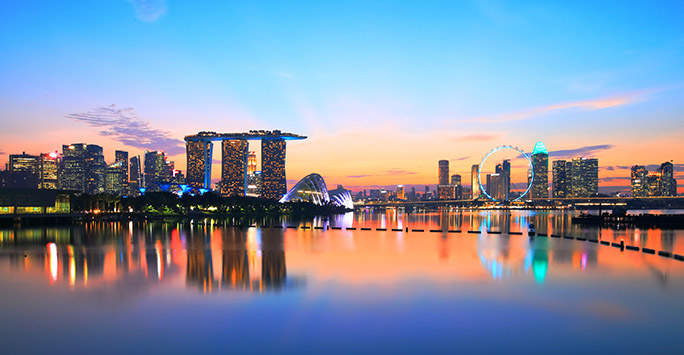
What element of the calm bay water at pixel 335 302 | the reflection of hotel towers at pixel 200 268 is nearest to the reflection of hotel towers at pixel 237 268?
the reflection of hotel towers at pixel 200 268

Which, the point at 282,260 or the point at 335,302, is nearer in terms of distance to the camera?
the point at 335,302

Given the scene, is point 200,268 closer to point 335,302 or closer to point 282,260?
point 282,260

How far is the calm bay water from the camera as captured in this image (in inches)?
766

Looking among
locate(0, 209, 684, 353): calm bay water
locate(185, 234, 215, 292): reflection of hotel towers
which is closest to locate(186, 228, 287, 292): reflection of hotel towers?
locate(185, 234, 215, 292): reflection of hotel towers

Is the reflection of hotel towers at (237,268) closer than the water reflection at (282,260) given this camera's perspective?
Yes

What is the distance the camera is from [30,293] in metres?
28.4

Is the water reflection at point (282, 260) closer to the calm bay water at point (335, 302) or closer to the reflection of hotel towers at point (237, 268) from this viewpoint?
the reflection of hotel towers at point (237, 268)

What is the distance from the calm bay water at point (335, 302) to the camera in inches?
766

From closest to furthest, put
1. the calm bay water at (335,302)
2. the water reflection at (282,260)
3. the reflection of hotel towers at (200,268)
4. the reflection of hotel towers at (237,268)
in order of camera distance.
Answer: the calm bay water at (335,302) < the reflection of hotel towers at (237,268) < the reflection of hotel towers at (200,268) < the water reflection at (282,260)

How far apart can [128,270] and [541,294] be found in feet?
86.8

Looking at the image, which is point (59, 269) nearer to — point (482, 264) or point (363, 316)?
point (363, 316)

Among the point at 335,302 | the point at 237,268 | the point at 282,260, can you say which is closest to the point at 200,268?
the point at 237,268

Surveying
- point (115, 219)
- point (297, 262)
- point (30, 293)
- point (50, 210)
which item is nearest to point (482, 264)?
point (297, 262)

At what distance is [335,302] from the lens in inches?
1041
